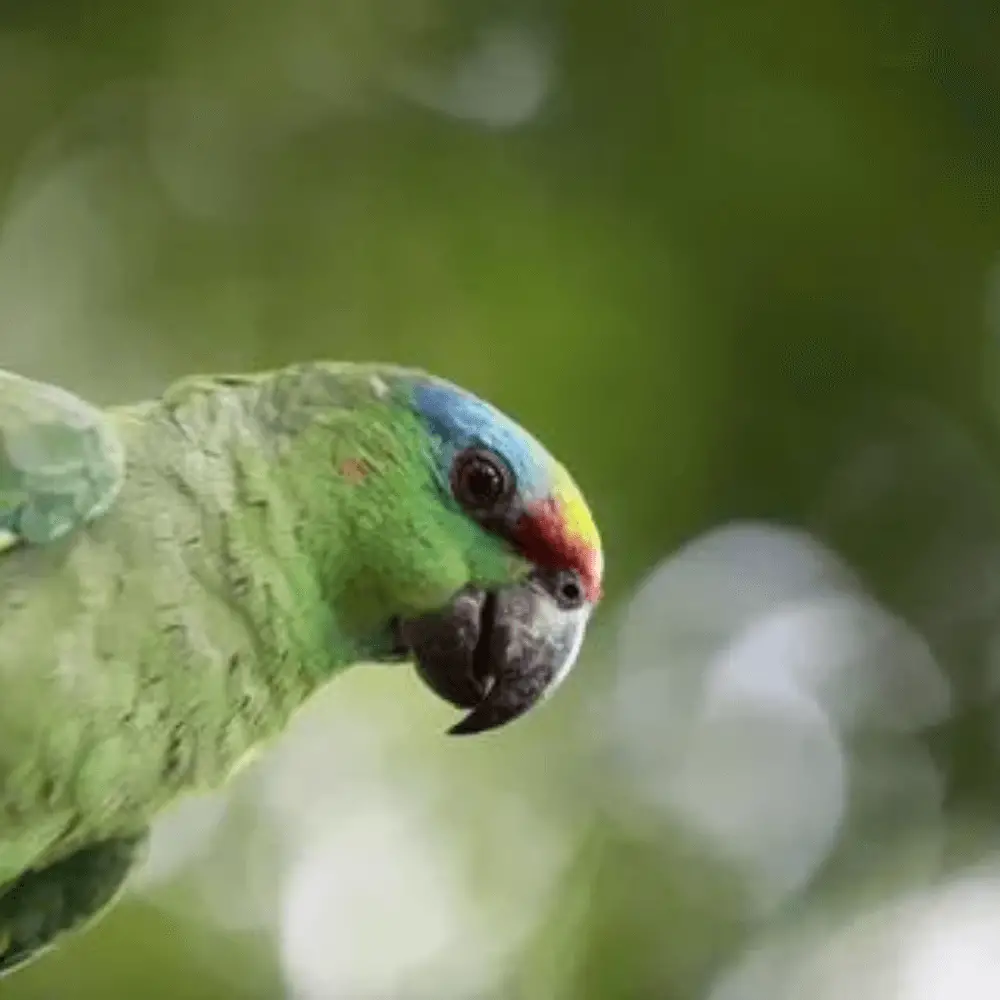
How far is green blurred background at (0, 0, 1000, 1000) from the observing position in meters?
2.39

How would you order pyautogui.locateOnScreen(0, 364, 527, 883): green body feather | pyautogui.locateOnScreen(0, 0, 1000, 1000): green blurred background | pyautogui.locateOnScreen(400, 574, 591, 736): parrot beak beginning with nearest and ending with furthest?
pyautogui.locateOnScreen(0, 364, 527, 883): green body feather
pyautogui.locateOnScreen(400, 574, 591, 736): parrot beak
pyautogui.locateOnScreen(0, 0, 1000, 1000): green blurred background

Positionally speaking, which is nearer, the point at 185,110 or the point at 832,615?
the point at 185,110

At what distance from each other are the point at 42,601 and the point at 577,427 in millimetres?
1466

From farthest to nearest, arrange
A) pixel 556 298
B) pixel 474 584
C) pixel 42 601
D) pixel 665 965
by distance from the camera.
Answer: pixel 665 965
pixel 556 298
pixel 474 584
pixel 42 601

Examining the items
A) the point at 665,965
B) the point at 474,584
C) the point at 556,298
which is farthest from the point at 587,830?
the point at 474,584

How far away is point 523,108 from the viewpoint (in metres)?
2.51

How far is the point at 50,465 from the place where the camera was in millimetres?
1042

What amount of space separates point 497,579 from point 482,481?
62 mm

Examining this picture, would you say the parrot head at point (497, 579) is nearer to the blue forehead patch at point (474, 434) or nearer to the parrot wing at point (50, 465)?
the blue forehead patch at point (474, 434)

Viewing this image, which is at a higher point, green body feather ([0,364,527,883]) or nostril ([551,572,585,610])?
nostril ([551,572,585,610])

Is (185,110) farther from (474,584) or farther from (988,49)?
(474,584)

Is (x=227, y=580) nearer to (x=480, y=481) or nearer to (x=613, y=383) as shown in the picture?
(x=480, y=481)

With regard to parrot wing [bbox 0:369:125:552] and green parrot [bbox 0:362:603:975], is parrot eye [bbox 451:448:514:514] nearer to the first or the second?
green parrot [bbox 0:362:603:975]

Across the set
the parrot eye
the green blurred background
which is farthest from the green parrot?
the green blurred background
